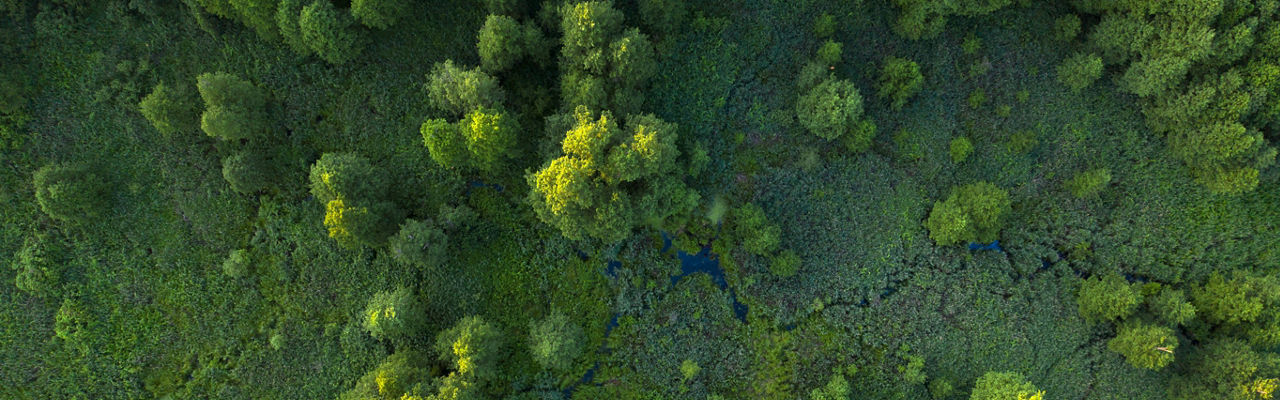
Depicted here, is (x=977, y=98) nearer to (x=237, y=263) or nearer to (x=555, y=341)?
(x=555, y=341)

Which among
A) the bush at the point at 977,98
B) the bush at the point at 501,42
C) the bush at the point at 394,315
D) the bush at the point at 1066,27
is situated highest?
the bush at the point at 1066,27

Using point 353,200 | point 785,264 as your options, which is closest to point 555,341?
point 353,200

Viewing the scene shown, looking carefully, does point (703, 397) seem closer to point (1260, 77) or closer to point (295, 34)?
point (295, 34)

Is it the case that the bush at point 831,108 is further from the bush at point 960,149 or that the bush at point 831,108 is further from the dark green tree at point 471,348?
the dark green tree at point 471,348

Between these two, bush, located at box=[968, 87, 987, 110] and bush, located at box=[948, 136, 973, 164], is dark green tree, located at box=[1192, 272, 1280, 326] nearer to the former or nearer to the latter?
bush, located at box=[948, 136, 973, 164]

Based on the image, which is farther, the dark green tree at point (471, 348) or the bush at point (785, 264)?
the bush at point (785, 264)

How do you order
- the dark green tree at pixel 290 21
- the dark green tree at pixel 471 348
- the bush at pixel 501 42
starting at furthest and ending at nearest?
1. the dark green tree at pixel 471 348
2. the dark green tree at pixel 290 21
3. the bush at pixel 501 42

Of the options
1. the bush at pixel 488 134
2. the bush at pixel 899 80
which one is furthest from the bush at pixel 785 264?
the bush at pixel 488 134
